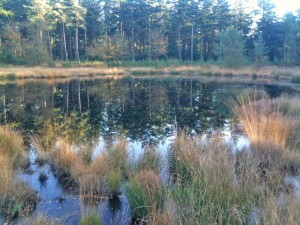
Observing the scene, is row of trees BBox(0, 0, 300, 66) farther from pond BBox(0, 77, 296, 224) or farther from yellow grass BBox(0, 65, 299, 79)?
pond BBox(0, 77, 296, 224)

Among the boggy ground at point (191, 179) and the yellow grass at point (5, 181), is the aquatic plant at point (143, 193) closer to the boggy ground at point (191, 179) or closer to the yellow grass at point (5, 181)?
the boggy ground at point (191, 179)

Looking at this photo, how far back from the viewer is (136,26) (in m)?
46.3

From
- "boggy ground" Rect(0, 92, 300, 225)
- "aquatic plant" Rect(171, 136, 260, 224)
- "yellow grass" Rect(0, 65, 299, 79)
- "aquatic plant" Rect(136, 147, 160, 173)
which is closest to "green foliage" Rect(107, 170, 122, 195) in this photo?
"boggy ground" Rect(0, 92, 300, 225)

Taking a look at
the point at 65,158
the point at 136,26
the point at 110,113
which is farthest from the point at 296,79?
the point at 136,26

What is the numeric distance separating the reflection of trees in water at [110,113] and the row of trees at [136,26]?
21887 mm

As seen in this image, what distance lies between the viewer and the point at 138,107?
13797mm

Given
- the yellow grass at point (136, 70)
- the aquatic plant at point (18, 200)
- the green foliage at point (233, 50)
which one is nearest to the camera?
the aquatic plant at point (18, 200)

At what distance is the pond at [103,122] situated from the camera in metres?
4.29

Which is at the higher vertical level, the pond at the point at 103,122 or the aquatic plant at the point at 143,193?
the aquatic plant at the point at 143,193

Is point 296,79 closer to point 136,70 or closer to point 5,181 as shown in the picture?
point 136,70

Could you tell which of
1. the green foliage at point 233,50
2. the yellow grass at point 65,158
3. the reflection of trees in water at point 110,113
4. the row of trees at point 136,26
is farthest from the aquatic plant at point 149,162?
the row of trees at point 136,26

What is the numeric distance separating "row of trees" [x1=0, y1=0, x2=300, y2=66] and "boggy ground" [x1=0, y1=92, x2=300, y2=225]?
106ft

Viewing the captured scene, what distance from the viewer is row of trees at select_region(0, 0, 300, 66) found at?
40438mm

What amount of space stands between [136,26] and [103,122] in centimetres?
3812
